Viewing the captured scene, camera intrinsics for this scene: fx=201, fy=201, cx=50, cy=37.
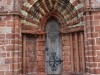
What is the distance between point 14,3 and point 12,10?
221mm

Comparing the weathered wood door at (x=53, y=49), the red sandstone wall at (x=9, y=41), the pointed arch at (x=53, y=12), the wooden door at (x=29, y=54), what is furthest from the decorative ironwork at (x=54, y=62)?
the red sandstone wall at (x=9, y=41)

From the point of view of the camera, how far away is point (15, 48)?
5547 millimetres

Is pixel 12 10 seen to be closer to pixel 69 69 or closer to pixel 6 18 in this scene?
pixel 6 18

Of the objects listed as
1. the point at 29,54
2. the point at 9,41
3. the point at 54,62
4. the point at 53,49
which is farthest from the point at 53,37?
the point at 9,41

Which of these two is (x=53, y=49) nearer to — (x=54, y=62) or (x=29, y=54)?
(x=54, y=62)

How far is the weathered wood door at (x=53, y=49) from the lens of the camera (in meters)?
6.55

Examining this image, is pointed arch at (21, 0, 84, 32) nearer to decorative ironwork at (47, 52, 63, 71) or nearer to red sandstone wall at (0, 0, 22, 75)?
red sandstone wall at (0, 0, 22, 75)

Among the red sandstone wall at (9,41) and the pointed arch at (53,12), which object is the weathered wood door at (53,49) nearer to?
the pointed arch at (53,12)

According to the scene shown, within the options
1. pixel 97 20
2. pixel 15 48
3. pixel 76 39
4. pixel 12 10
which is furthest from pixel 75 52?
pixel 12 10

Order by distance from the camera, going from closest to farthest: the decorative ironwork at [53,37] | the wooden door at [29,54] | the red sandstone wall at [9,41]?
the red sandstone wall at [9,41]
the wooden door at [29,54]
the decorative ironwork at [53,37]

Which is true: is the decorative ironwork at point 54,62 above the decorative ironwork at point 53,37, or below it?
below

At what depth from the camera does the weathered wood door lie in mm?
6547

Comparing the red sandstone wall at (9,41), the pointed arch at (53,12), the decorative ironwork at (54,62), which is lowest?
the decorative ironwork at (54,62)

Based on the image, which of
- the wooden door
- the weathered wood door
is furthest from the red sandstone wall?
the weathered wood door
